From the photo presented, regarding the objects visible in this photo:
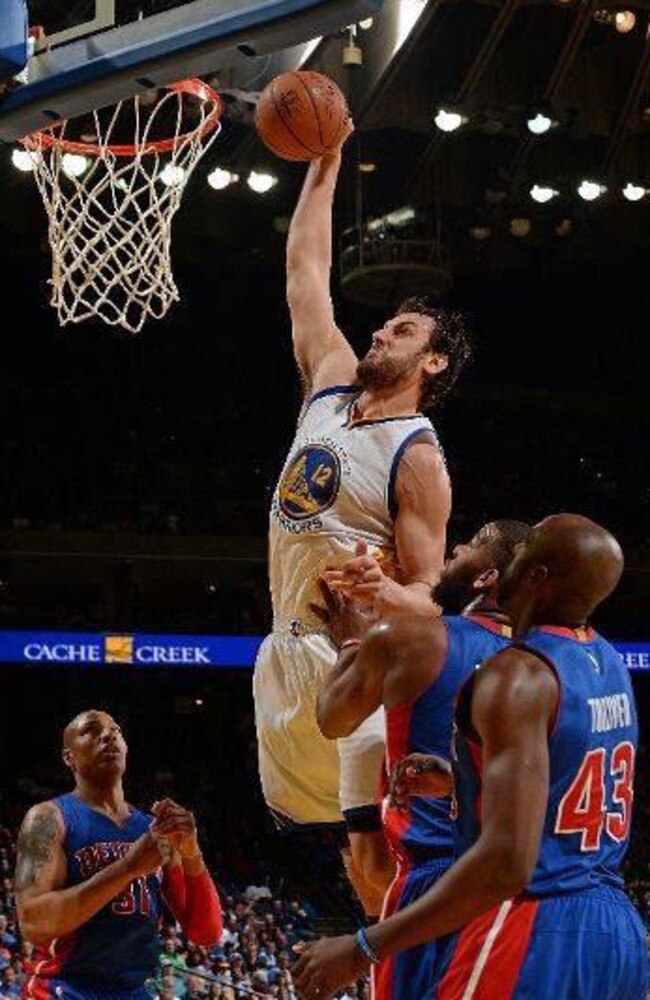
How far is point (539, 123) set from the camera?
43.2 ft

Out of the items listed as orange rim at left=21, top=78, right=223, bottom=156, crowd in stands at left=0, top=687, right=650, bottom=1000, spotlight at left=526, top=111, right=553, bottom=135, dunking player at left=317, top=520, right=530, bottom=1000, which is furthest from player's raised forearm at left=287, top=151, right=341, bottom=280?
spotlight at left=526, top=111, right=553, bottom=135

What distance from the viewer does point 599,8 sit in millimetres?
11570

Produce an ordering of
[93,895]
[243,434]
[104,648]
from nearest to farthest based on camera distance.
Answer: [93,895], [104,648], [243,434]

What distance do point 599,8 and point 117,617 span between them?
1043cm

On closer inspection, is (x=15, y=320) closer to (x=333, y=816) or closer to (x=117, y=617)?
(x=117, y=617)

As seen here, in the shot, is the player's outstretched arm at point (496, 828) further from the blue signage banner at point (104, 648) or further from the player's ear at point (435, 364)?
the blue signage banner at point (104, 648)

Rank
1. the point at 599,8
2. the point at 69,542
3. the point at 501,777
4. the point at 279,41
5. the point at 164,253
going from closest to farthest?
the point at 501,777 → the point at 279,41 → the point at 164,253 → the point at 599,8 → the point at 69,542

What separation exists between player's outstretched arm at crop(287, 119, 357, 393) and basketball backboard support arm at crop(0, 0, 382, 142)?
1.48 feet

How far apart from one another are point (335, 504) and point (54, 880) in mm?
1783

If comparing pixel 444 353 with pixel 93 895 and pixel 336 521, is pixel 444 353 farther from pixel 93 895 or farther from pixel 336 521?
pixel 93 895

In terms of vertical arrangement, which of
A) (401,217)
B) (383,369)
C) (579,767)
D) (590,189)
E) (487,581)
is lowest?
(579,767)

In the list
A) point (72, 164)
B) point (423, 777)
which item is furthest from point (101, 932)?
point (72, 164)

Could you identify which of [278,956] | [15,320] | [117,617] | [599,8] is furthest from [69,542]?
[599,8]

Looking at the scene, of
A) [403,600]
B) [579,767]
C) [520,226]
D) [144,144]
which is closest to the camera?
[579,767]
